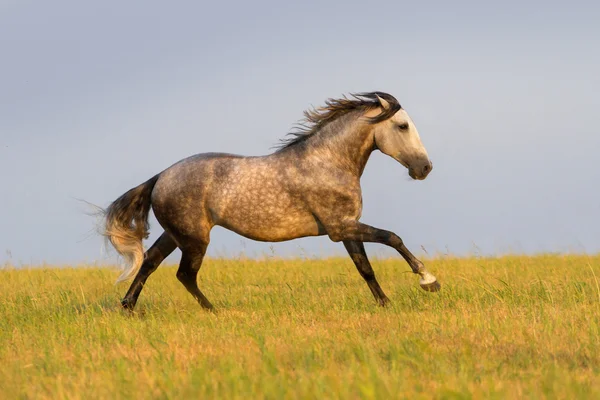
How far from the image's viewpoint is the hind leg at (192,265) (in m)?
9.46

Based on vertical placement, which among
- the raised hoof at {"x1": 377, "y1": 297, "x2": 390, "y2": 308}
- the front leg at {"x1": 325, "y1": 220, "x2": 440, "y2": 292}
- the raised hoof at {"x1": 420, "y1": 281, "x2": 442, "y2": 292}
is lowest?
the raised hoof at {"x1": 377, "y1": 297, "x2": 390, "y2": 308}

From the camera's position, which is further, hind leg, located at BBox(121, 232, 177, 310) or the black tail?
the black tail

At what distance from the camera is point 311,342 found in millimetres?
6508

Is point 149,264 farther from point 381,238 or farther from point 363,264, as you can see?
point 381,238

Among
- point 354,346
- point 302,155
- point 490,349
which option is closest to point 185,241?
point 302,155

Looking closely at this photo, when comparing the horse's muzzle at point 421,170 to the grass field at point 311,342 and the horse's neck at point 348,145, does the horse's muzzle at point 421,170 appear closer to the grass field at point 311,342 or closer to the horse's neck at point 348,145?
the horse's neck at point 348,145

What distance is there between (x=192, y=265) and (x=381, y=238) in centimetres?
237

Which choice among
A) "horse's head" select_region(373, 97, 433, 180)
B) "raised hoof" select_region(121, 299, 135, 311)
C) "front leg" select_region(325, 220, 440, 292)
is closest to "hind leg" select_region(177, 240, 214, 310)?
"raised hoof" select_region(121, 299, 135, 311)

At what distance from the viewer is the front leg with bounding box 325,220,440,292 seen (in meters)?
8.77

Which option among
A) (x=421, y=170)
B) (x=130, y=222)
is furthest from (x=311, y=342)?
(x=130, y=222)

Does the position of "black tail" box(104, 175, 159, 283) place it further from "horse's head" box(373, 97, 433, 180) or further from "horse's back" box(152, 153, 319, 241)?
"horse's head" box(373, 97, 433, 180)

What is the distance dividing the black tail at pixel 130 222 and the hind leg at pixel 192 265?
717 millimetres

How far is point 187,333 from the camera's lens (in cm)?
767

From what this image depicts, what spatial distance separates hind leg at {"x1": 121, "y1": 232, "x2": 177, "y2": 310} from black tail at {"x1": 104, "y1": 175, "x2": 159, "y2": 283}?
0.74 feet
